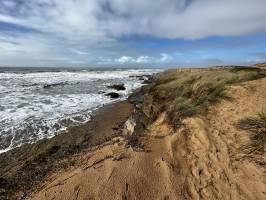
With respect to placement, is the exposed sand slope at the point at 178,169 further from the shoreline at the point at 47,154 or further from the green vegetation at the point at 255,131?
the shoreline at the point at 47,154

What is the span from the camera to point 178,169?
436 cm

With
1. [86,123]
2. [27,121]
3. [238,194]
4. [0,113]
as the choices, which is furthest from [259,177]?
[0,113]

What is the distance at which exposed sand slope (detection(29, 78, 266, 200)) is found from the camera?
3.80m

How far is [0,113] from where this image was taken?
12727 millimetres

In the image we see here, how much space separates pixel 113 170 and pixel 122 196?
710 mm

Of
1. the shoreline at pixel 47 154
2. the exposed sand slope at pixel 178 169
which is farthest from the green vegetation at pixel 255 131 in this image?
the shoreline at pixel 47 154

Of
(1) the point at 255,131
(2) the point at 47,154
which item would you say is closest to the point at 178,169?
(1) the point at 255,131

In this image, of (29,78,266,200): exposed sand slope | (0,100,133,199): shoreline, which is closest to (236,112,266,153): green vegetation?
(29,78,266,200): exposed sand slope

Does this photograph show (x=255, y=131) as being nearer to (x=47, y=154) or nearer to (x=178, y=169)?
(x=178, y=169)

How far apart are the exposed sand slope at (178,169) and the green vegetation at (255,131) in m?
0.18

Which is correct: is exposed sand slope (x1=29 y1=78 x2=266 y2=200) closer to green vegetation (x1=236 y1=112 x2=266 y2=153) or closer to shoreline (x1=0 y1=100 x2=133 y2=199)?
green vegetation (x1=236 y1=112 x2=266 y2=153)

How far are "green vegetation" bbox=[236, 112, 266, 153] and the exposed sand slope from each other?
0.18 m

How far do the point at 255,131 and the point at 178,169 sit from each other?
6.02 feet

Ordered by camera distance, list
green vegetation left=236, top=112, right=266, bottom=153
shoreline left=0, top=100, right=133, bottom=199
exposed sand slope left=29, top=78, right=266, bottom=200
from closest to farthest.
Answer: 1. exposed sand slope left=29, top=78, right=266, bottom=200
2. green vegetation left=236, top=112, right=266, bottom=153
3. shoreline left=0, top=100, right=133, bottom=199
